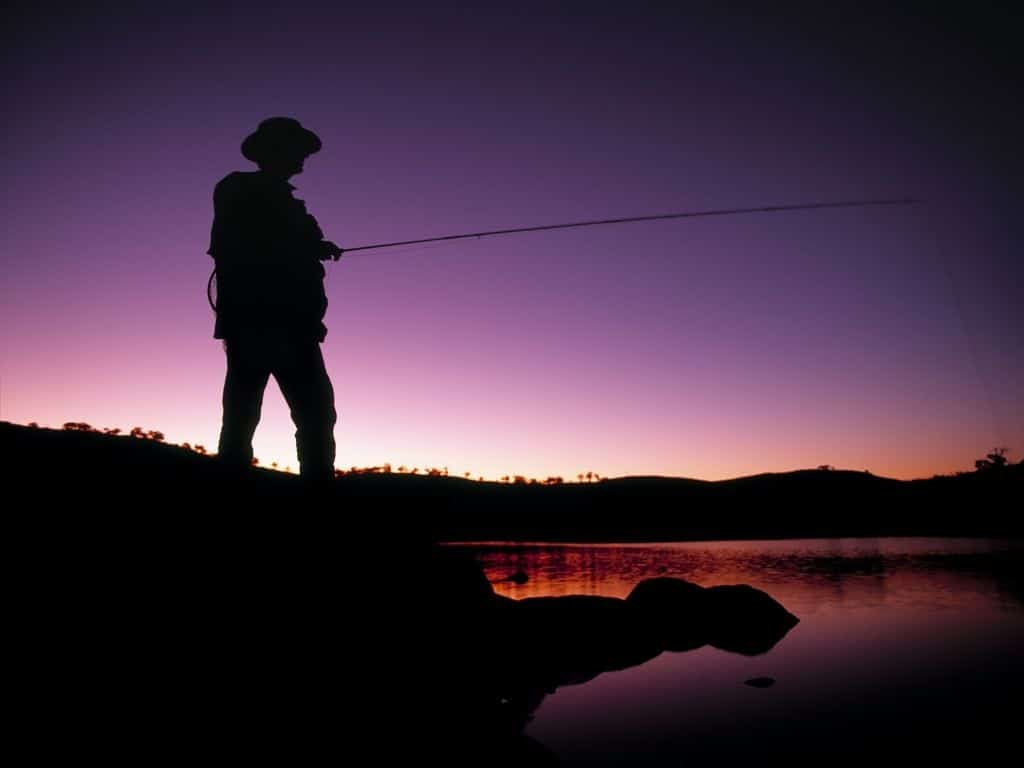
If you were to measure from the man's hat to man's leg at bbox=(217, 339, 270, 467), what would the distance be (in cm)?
194

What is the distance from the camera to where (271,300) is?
576cm

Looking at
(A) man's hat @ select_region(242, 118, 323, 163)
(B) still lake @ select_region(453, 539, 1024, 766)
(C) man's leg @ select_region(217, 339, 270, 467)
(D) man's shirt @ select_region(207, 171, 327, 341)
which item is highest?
(A) man's hat @ select_region(242, 118, 323, 163)

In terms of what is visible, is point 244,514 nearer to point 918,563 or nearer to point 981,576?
point 981,576

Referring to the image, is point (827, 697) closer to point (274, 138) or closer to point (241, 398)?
point (241, 398)

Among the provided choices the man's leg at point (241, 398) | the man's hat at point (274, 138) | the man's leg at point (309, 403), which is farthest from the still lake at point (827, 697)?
the man's hat at point (274, 138)

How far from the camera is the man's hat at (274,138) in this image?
240 inches

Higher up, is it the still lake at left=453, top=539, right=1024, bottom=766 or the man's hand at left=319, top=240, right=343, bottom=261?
the man's hand at left=319, top=240, right=343, bottom=261

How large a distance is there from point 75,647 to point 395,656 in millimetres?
2690

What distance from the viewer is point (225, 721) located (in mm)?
4285

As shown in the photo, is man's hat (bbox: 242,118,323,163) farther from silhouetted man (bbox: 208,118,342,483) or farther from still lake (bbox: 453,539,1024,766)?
still lake (bbox: 453,539,1024,766)

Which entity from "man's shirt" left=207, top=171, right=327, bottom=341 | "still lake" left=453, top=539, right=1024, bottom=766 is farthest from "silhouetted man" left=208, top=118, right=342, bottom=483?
"still lake" left=453, top=539, right=1024, bottom=766

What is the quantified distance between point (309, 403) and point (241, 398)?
605 millimetres

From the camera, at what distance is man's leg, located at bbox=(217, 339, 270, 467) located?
220 inches

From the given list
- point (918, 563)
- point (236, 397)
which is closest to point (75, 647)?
point (236, 397)
